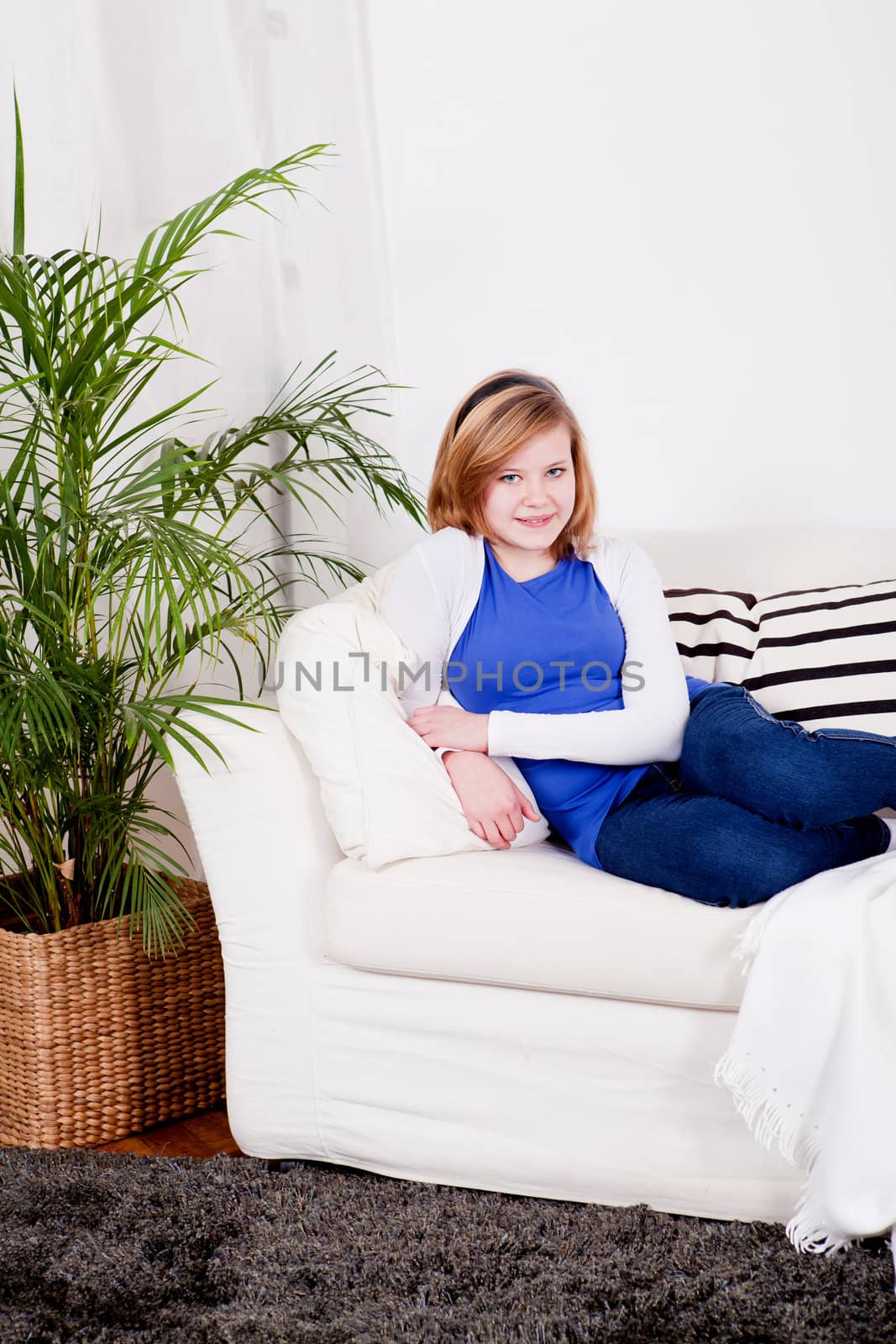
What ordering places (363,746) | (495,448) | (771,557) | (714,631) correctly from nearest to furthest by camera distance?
(363,746) < (495,448) < (714,631) < (771,557)

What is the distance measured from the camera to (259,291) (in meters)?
2.35

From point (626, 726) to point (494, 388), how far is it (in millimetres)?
525

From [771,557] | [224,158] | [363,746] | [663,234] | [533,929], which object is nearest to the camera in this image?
[533,929]

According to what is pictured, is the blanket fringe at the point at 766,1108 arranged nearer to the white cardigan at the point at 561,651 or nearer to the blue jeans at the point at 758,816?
the blue jeans at the point at 758,816

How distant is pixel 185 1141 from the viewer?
5.71 feet

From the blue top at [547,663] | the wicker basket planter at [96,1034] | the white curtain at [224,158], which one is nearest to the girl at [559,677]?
the blue top at [547,663]

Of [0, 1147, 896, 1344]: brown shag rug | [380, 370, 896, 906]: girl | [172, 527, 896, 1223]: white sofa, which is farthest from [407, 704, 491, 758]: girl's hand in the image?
[0, 1147, 896, 1344]: brown shag rug

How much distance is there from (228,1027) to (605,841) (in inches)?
22.2

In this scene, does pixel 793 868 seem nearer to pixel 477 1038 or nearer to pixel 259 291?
pixel 477 1038

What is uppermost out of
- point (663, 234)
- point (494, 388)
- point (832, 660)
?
point (663, 234)

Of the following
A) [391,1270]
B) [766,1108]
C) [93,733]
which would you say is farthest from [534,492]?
[391,1270]

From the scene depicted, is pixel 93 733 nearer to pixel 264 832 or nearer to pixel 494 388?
pixel 264 832

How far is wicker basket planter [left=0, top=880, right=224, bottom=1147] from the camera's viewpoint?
1687 mm

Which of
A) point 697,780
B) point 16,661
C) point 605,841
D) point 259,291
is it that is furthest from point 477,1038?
point 259,291
